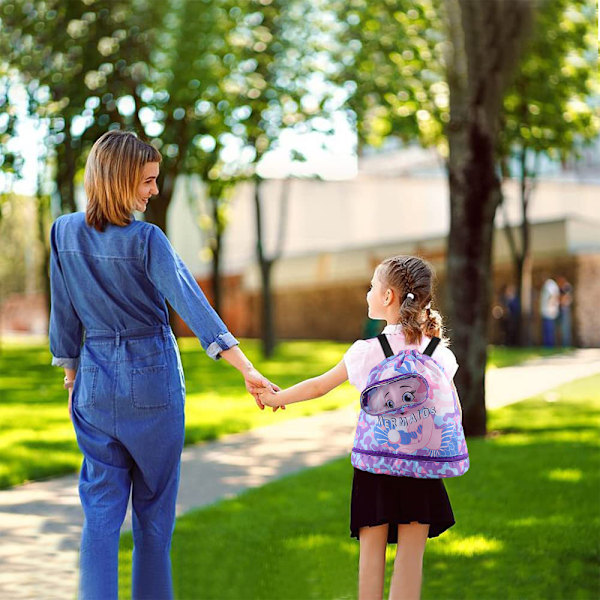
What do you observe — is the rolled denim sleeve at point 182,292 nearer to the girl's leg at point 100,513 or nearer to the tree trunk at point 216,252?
the girl's leg at point 100,513

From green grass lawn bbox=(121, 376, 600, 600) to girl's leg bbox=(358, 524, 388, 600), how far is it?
1200 mm

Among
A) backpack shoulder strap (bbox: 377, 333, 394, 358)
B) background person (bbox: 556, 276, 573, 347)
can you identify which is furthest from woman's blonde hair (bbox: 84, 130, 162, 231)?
background person (bbox: 556, 276, 573, 347)

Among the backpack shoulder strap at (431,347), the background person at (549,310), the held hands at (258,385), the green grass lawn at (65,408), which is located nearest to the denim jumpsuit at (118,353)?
the held hands at (258,385)

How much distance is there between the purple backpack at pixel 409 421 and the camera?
329 centimetres

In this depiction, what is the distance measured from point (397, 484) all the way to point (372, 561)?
310 millimetres

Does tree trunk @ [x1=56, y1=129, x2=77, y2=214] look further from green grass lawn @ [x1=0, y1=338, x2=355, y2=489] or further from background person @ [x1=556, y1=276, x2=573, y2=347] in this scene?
background person @ [x1=556, y1=276, x2=573, y2=347]

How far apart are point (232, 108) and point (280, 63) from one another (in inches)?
96.2

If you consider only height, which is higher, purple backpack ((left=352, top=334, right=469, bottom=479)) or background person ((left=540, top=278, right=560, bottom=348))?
purple backpack ((left=352, top=334, right=469, bottom=479))

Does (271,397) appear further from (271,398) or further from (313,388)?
(313,388)

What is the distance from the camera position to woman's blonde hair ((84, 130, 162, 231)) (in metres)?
3.34

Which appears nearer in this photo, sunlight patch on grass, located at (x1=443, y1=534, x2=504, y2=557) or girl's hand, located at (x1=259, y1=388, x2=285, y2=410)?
girl's hand, located at (x1=259, y1=388, x2=285, y2=410)

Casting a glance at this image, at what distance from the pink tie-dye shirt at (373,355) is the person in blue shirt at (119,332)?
411mm

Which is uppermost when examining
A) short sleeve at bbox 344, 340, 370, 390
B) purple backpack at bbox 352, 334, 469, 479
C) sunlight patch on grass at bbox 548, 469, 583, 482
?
short sleeve at bbox 344, 340, 370, 390

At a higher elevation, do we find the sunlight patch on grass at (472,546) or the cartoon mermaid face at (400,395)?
the cartoon mermaid face at (400,395)
